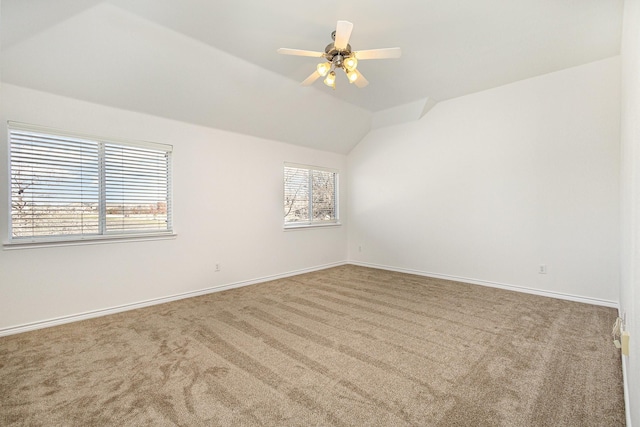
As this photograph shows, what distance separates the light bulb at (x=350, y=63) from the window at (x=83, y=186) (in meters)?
2.58

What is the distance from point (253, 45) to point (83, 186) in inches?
97.6

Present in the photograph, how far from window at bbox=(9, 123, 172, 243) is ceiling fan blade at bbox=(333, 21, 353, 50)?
2.64 meters

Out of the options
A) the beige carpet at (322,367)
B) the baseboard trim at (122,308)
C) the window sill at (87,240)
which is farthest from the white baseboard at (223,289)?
the window sill at (87,240)

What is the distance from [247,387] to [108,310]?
2.41 meters

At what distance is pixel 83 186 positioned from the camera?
3.23 m

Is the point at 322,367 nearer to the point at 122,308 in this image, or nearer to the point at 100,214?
the point at 122,308

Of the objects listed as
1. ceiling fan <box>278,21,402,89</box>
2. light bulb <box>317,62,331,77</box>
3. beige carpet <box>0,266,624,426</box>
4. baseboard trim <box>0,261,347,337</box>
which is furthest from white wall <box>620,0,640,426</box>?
baseboard trim <box>0,261,347,337</box>

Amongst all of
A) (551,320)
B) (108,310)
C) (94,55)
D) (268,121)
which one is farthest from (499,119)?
(108,310)

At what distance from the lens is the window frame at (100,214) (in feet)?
9.30

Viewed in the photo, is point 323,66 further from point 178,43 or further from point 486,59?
point 486,59

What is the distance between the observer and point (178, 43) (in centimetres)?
300

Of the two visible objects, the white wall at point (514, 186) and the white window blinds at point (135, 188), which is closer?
the white window blinds at point (135, 188)

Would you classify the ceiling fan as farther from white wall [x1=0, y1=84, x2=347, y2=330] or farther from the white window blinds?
the white window blinds

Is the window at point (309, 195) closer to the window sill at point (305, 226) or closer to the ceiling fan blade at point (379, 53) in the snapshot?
the window sill at point (305, 226)
